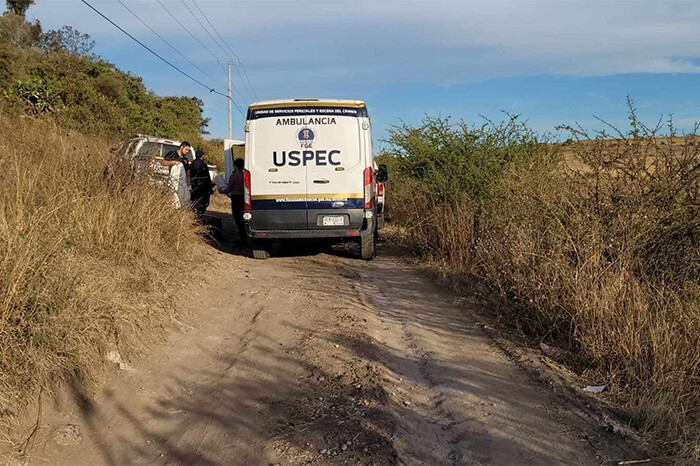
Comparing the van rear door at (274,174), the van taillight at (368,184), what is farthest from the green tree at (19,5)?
the van taillight at (368,184)

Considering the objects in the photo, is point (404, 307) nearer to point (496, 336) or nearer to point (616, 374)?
point (496, 336)

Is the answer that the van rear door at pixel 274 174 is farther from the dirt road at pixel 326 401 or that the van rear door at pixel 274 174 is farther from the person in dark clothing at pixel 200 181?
the dirt road at pixel 326 401

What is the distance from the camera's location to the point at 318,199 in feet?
30.3

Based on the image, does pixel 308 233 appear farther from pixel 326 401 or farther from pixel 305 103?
pixel 326 401

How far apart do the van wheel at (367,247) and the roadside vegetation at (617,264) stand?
7.04ft

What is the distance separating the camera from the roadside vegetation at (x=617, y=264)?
4410mm

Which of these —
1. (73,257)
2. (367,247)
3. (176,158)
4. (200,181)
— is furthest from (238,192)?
(73,257)

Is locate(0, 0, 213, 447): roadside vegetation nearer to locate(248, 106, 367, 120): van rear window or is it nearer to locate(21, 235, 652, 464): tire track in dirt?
locate(21, 235, 652, 464): tire track in dirt

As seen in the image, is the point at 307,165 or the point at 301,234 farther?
the point at 301,234

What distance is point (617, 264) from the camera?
5633mm

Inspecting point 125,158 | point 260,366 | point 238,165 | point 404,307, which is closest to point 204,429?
point 260,366

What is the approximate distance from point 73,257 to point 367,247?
229 inches

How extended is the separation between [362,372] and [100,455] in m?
2.05

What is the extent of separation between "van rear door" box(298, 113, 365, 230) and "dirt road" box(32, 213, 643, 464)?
289 cm
